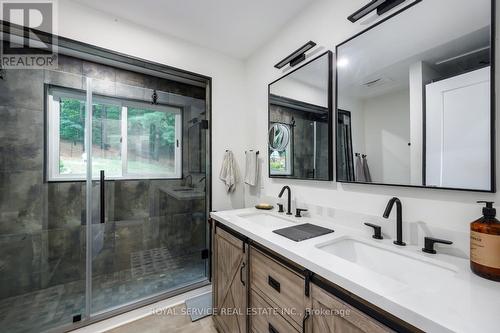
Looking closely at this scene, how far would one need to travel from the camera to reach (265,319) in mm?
1094

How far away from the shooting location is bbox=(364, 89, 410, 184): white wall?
107 centimetres

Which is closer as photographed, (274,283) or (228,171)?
(274,283)

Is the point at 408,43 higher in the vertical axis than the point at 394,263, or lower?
higher

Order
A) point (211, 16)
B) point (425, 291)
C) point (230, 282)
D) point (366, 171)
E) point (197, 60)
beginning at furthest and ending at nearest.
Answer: point (197, 60), point (211, 16), point (230, 282), point (366, 171), point (425, 291)

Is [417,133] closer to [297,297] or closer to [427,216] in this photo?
[427,216]

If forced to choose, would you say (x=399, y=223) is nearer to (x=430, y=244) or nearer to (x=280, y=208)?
(x=430, y=244)

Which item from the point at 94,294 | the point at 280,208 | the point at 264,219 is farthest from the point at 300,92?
the point at 94,294

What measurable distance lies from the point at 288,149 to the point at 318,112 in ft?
1.41

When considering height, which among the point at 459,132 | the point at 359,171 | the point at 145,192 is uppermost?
the point at 459,132

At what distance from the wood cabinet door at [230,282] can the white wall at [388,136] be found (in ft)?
3.08

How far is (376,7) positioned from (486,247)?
127 centimetres

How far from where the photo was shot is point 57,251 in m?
2.08

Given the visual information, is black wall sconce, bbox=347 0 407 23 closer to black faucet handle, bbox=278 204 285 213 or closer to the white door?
the white door

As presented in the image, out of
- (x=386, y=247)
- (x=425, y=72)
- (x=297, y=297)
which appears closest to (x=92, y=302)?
(x=297, y=297)
